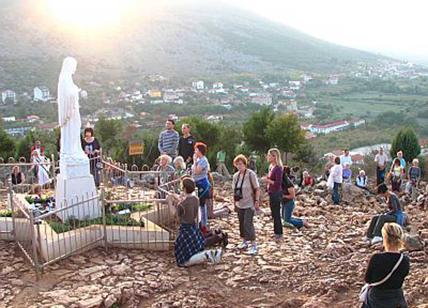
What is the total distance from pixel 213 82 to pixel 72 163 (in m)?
82.8

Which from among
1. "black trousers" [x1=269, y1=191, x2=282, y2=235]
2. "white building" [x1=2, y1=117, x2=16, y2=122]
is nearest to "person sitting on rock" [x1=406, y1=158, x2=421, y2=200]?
"black trousers" [x1=269, y1=191, x2=282, y2=235]

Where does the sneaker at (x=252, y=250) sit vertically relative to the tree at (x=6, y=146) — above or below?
above

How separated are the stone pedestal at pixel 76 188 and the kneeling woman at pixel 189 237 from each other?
227 cm

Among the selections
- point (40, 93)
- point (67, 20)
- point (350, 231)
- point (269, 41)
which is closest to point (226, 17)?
point (269, 41)

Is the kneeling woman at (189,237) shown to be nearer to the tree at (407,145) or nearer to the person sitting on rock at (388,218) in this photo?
the person sitting on rock at (388,218)

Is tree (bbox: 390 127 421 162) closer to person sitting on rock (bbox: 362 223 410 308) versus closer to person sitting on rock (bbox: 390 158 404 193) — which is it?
person sitting on rock (bbox: 390 158 404 193)

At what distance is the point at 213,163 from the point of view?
2386cm

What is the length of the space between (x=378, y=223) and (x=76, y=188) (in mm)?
5139

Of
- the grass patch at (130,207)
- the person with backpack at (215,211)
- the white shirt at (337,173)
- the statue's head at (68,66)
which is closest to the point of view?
the statue's head at (68,66)

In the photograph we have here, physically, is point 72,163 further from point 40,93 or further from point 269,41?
point 269,41

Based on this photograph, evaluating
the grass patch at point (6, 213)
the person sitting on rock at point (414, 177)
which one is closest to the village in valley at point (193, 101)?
the person sitting on rock at point (414, 177)

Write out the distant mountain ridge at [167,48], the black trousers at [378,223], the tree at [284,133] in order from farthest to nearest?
the distant mountain ridge at [167,48] < the tree at [284,133] < the black trousers at [378,223]

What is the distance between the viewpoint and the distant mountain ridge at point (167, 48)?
84.2 m

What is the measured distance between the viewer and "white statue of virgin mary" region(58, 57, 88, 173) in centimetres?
880
